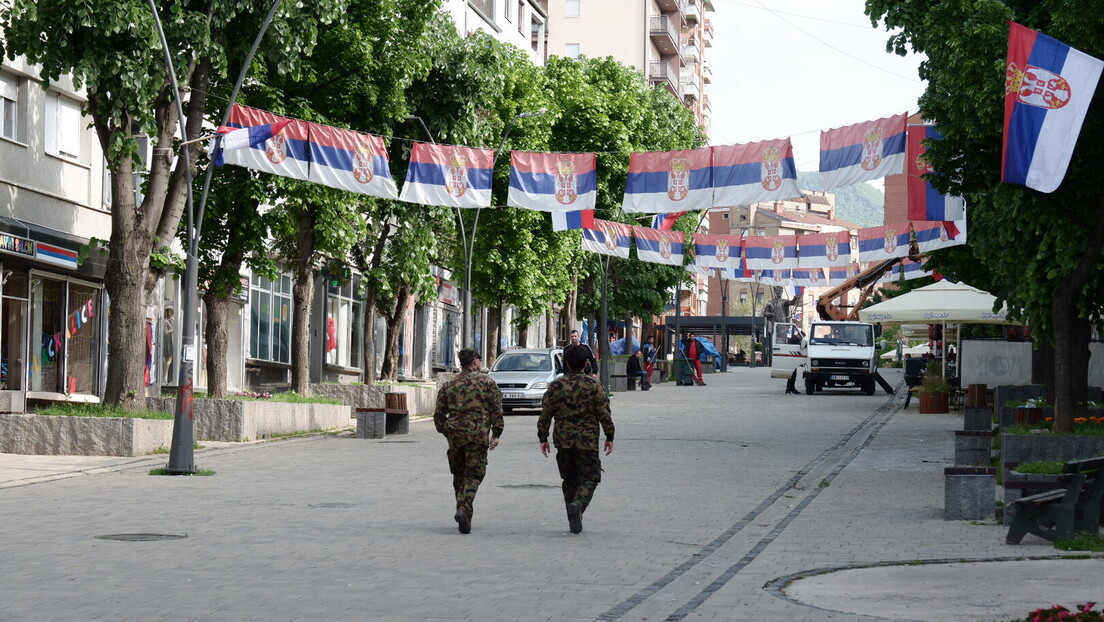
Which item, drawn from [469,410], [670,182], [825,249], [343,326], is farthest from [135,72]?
[343,326]

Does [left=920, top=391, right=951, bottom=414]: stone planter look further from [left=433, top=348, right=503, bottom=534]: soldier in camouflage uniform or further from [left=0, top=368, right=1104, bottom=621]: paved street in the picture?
[left=433, top=348, right=503, bottom=534]: soldier in camouflage uniform

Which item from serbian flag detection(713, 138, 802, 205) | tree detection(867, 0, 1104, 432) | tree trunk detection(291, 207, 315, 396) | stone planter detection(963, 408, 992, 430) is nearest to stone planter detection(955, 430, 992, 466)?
tree detection(867, 0, 1104, 432)

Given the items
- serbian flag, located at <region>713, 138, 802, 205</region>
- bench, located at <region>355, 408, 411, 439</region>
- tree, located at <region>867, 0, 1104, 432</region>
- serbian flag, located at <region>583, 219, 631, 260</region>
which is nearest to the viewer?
tree, located at <region>867, 0, 1104, 432</region>

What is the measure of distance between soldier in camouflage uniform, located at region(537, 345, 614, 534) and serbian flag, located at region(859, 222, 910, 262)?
23616 mm

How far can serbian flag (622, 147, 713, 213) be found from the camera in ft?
80.8

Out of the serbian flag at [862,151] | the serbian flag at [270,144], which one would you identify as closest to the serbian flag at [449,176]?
the serbian flag at [270,144]

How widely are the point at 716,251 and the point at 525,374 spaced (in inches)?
289

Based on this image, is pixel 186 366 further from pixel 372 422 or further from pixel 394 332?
pixel 394 332

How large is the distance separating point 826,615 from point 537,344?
216ft

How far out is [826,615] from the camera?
828 cm

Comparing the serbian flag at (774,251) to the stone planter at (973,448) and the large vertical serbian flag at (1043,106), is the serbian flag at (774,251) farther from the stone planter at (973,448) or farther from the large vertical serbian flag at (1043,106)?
the large vertical serbian flag at (1043,106)

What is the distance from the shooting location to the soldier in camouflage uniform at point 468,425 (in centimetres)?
1248

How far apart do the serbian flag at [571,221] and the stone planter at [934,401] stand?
9219 mm

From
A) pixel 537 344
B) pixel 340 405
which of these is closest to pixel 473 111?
pixel 340 405
